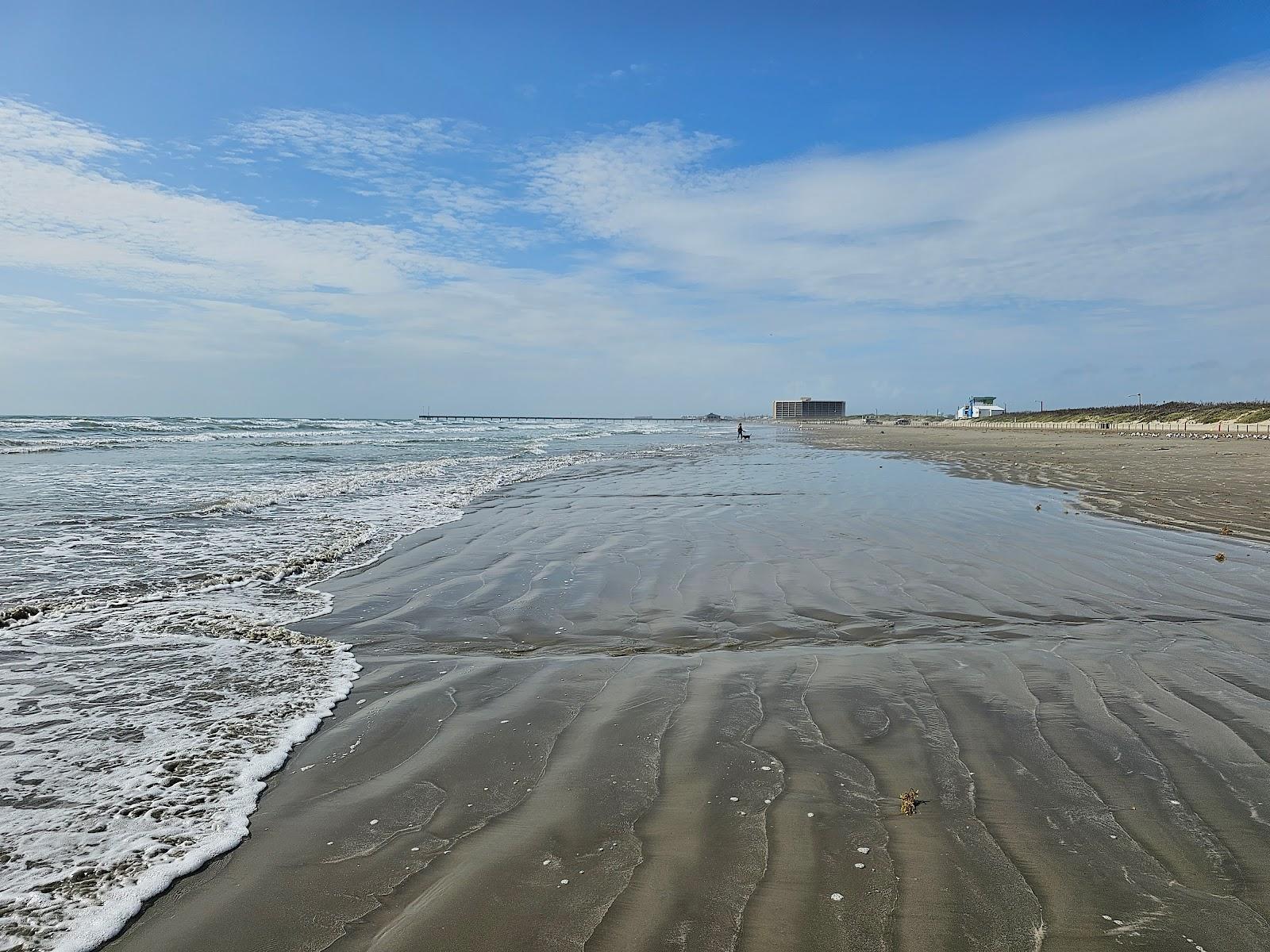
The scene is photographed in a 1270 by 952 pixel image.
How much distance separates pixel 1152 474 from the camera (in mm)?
19344

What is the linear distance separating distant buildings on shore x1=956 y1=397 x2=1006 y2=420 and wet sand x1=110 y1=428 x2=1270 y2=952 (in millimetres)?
119308

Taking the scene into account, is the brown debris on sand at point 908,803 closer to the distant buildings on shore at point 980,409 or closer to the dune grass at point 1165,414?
the dune grass at point 1165,414

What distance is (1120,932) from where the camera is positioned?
2.33 metres

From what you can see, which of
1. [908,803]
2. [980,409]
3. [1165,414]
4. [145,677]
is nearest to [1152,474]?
[908,803]

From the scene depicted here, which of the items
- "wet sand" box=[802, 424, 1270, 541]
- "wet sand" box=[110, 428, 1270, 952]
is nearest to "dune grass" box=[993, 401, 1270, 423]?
"wet sand" box=[802, 424, 1270, 541]

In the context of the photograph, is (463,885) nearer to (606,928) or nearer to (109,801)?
(606,928)

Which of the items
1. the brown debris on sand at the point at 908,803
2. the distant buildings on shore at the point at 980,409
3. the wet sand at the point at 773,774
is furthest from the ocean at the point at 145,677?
the distant buildings on shore at the point at 980,409

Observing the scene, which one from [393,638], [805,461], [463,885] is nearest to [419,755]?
[463,885]

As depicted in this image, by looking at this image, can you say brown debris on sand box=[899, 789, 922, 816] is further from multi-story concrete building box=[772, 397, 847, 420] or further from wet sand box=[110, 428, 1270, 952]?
multi-story concrete building box=[772, 397, 847, 420]

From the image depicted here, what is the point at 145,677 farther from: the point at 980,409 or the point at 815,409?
the point at 815,409

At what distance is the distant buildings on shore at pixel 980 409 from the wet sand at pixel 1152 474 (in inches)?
3439

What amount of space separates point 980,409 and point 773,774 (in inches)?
5165

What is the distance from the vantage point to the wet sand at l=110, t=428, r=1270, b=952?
2.46m

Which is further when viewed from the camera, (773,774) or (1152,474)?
(1152,474)
